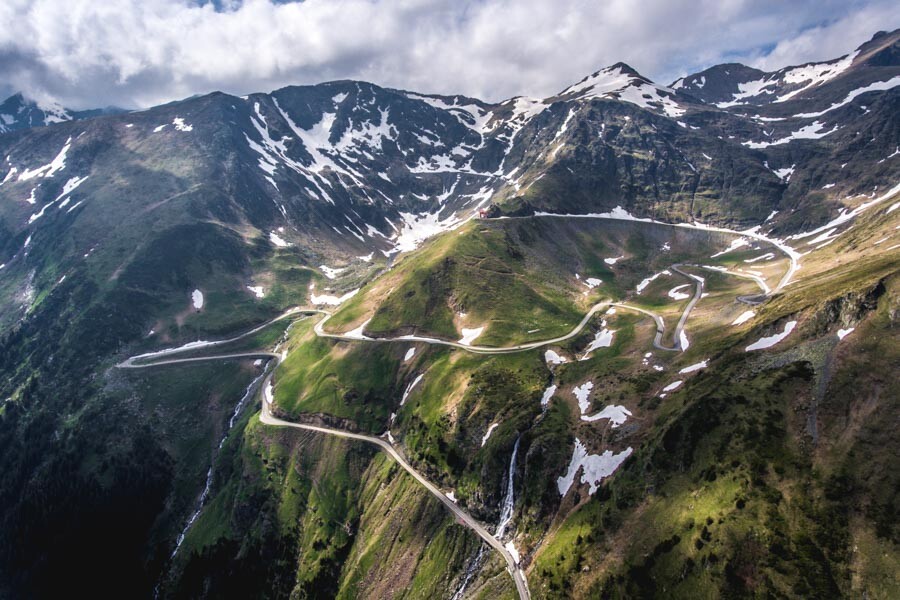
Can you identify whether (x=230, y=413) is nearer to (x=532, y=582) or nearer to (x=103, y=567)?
(x=103, y=567)

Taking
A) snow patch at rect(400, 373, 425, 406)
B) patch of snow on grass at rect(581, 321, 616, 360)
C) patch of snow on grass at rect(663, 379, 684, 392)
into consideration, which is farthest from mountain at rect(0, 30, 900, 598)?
patch of snow on grass at rect(663, 379, 684, 392)

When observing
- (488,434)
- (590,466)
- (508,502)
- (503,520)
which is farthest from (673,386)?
(503,520)

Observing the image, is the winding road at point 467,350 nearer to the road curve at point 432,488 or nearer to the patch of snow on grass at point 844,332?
the road curve at point 432,488

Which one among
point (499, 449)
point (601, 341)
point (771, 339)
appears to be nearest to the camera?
point (771, 339)

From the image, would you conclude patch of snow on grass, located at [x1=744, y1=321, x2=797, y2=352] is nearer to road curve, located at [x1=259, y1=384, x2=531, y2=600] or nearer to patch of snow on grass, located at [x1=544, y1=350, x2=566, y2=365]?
patch of snow on grass, located at [x1=544, y1=350, x2=566, y2=365]


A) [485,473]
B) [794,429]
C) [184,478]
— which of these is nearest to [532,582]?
[485,473]

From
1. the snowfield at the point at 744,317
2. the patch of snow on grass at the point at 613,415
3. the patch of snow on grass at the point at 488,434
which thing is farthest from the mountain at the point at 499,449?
the snowfield at the point at 744,317

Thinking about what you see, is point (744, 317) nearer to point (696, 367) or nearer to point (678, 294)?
point (696, 367)
